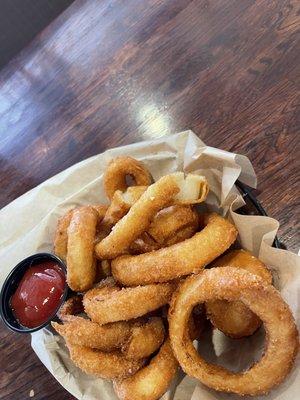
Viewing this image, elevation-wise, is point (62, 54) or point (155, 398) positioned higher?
point (62, 54)

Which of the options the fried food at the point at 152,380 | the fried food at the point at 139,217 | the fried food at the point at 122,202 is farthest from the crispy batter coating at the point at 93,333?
the fried food at the point at 122,202

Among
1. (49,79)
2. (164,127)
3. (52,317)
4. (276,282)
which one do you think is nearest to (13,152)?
(49,79)

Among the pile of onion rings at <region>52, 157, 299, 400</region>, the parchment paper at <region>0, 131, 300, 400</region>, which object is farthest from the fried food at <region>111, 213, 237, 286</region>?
the parchment paper at <region>0, 131, 300, 400</region>

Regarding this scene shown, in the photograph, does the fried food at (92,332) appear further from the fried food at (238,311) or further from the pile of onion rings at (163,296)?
the fried food at (238,311)

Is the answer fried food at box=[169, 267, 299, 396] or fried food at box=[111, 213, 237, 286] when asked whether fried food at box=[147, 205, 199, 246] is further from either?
fried food at box=[169, 267, 299, 396]

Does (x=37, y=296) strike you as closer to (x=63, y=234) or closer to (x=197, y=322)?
(x=63, y=234)

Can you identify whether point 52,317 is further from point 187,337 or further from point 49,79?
point 49,79
